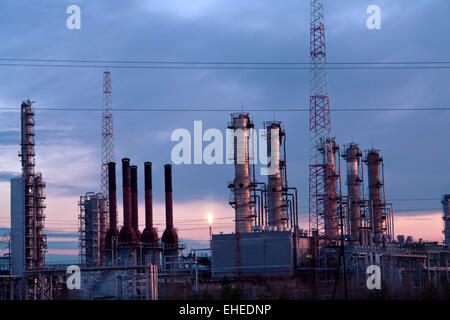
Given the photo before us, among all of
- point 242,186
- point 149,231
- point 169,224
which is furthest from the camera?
point 169,224

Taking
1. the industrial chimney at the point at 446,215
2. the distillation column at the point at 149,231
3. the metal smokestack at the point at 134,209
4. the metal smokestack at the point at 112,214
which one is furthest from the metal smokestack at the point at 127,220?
the industrial chimney at the point at 446,215

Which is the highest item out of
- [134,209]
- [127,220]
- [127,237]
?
[134,209]

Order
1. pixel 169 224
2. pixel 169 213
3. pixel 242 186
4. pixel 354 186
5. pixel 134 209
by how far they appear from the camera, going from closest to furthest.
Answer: pixel 242 186, pixel 134 209, pixel 169 213, pixel 169 224, pixel 354 186

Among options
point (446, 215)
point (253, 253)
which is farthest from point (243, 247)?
point (446, 215)

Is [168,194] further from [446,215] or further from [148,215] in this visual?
[446,215]

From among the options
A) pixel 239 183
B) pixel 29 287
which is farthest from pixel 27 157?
pixel 239 183

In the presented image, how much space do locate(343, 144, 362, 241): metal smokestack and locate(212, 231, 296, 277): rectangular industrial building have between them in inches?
789

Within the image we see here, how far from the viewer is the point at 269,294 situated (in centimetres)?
6006

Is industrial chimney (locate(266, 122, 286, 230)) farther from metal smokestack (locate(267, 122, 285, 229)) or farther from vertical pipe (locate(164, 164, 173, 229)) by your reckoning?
vertical pipe (locate(164, 164, 173, 229))

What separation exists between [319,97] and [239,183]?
16368 millimetres

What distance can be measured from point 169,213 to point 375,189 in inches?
1026

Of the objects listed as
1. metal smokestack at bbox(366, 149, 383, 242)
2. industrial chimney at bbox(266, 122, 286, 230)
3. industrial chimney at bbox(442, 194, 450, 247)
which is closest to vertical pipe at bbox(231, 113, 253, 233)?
industrial chimney at bbox(266, 122, 286, 230)

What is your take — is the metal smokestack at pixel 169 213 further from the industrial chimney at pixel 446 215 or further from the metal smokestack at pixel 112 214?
the industrial chimney at pixel 446 215

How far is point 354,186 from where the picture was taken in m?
88.8
